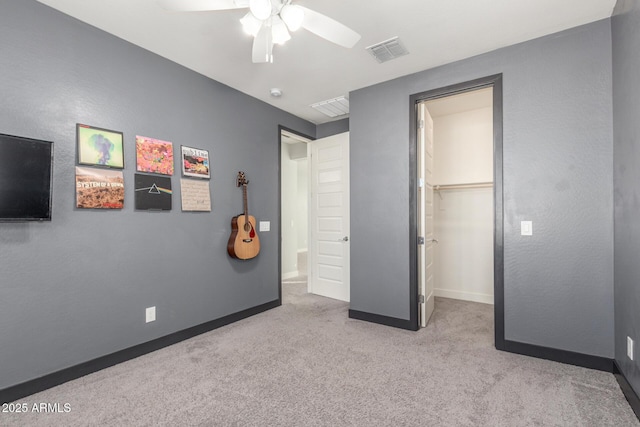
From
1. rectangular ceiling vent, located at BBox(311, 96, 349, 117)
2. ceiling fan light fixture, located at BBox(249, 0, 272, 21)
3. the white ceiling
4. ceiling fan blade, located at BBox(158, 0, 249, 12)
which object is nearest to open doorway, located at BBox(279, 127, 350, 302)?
rectangular ceiling vent, located at BBox(311, 96, 349, 117)

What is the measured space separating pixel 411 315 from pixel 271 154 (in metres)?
2.59

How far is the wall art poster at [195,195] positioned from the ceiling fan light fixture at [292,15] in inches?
74.1

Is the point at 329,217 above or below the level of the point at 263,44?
below

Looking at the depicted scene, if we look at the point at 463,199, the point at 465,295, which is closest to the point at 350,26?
the point at 463,199

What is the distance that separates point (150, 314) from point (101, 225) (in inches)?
34.9

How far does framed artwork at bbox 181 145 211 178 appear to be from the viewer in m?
3.02

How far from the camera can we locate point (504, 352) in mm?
2660

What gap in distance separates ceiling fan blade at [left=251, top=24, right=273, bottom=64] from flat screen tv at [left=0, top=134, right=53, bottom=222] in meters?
1.57

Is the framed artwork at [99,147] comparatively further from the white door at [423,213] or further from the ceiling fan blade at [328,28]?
the white door at [423,213]

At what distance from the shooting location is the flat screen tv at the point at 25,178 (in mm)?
1923

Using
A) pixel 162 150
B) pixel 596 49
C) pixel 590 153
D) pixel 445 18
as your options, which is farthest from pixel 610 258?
pixel 162 150

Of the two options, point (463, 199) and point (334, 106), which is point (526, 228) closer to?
point (463, 199)

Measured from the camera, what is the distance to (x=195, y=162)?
311 centimetres

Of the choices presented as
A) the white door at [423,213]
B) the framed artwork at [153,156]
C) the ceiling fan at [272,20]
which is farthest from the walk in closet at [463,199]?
the framed artwork at [153,156]
